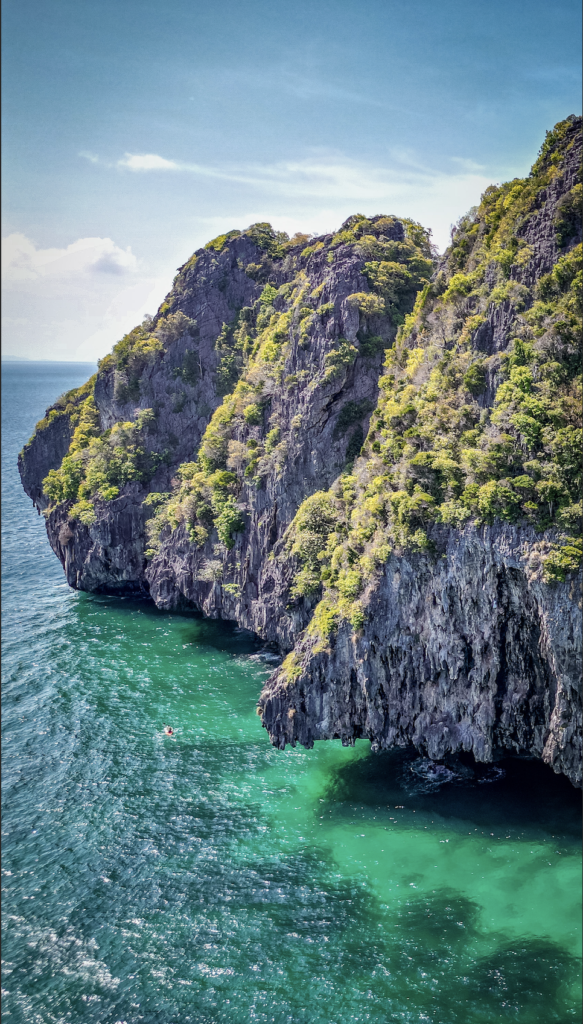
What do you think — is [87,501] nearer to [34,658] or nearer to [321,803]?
[34,658]

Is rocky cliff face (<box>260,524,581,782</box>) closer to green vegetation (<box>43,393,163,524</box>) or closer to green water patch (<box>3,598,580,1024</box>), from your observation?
green water patch (<box>3,598,580,1024</box>)

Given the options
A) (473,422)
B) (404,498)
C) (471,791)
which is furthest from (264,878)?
(473,422)

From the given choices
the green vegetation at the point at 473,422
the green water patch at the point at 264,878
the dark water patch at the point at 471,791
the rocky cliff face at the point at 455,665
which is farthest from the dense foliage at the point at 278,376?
the dark water patch at the point at 471,791

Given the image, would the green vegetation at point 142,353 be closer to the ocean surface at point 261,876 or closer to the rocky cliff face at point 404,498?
the rocky cliff face at point 404,498

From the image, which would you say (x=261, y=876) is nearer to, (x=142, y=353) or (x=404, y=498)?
(x=404, y=498)

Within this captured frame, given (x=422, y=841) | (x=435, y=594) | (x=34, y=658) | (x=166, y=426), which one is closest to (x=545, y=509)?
(x=435, y=594)

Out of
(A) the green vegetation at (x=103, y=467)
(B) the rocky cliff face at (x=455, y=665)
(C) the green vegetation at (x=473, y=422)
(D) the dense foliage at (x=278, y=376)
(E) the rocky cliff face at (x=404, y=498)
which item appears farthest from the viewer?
(A) the green vegetation at (x=103, y=467)

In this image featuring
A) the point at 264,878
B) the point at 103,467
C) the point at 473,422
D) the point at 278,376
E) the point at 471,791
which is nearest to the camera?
the point at 264,878
